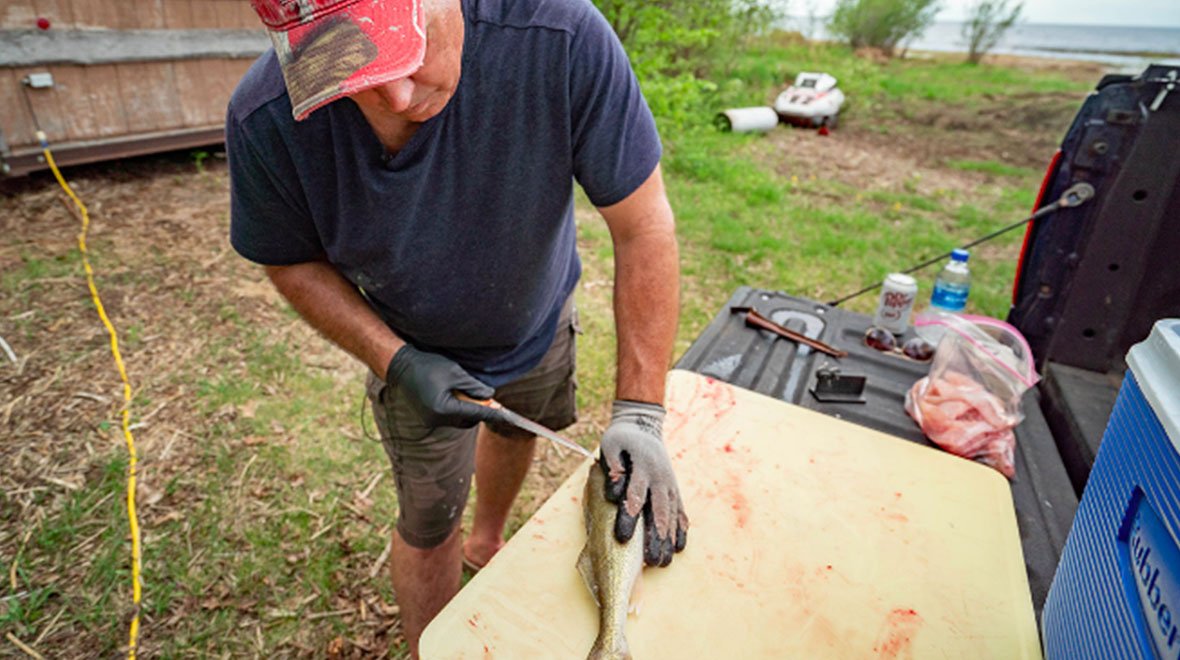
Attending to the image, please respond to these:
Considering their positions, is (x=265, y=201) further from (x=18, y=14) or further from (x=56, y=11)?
(x=56, y=11)

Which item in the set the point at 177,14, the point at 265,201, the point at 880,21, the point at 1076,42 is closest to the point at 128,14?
the point at 177,14

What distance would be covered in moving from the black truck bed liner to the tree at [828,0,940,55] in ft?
85.3

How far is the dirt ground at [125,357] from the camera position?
257 centimetres

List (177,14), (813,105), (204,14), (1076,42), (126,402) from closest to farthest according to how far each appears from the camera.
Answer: (126,402)
(177,14)
(204,14)
(813,105)
(1076,42)

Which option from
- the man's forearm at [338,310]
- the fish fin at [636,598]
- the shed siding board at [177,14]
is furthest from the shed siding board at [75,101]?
the fish fin at [636,598]

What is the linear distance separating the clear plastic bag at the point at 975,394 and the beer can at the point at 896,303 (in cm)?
31

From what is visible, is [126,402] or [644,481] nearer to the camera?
[644,481]

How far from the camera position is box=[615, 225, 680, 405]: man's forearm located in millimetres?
1882

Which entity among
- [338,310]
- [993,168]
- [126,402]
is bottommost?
[126,402]

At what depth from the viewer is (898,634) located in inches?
56.5

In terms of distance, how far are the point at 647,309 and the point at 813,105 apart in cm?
1141

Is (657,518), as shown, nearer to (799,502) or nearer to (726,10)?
(799,502)

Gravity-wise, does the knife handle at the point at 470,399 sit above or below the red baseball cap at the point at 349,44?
below

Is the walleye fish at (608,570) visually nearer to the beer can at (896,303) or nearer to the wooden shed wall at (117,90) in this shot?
the beer can at (896,303)
